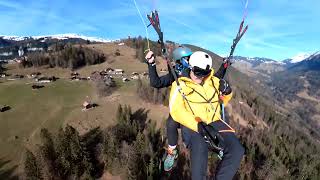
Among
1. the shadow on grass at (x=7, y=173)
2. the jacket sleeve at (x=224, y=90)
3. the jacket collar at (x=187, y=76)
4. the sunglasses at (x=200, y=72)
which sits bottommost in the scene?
the shadow on grass at (x=7, y=173)

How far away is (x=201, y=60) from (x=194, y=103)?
1096 millimetres

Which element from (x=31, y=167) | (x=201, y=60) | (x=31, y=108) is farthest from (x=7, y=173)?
(x=201, y=60)

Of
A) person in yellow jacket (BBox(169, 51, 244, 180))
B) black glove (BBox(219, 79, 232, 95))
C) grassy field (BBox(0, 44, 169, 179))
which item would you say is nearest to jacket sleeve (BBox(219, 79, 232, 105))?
black glove (BBox(219, 79, 232, 95))

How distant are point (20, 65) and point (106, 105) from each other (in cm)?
7753

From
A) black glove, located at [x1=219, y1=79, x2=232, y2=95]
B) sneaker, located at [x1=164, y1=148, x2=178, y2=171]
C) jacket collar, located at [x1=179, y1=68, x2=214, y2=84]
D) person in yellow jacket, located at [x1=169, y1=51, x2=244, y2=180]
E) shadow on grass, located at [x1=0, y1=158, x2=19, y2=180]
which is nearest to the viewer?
person in yellow jacket, located at [x1=169, y1=51, x2=244, y2=180]

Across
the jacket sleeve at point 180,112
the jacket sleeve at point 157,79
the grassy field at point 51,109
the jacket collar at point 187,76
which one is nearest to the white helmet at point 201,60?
the jacket collar at point 187,76

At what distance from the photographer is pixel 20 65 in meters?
152

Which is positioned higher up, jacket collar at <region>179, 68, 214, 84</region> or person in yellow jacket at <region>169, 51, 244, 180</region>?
jacket collar at <region>179, 68, 214, 84</region>

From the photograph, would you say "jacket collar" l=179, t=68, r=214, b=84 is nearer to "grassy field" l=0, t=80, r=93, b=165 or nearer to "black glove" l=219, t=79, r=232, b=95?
"black glove" l=219, t=79, r=232, b=95

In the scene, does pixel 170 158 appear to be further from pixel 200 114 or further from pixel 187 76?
pixel 187 76

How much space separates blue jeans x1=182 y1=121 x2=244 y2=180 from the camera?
825 centimetres

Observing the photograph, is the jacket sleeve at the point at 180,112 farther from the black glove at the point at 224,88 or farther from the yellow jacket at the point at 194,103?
the black glove at the point at 224,88

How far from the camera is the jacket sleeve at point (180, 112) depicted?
28.4 feet

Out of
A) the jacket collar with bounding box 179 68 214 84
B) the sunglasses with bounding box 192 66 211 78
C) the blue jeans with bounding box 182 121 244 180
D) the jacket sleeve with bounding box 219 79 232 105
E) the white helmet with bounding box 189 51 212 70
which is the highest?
the white helmet with bounding box 189 51 212 70
